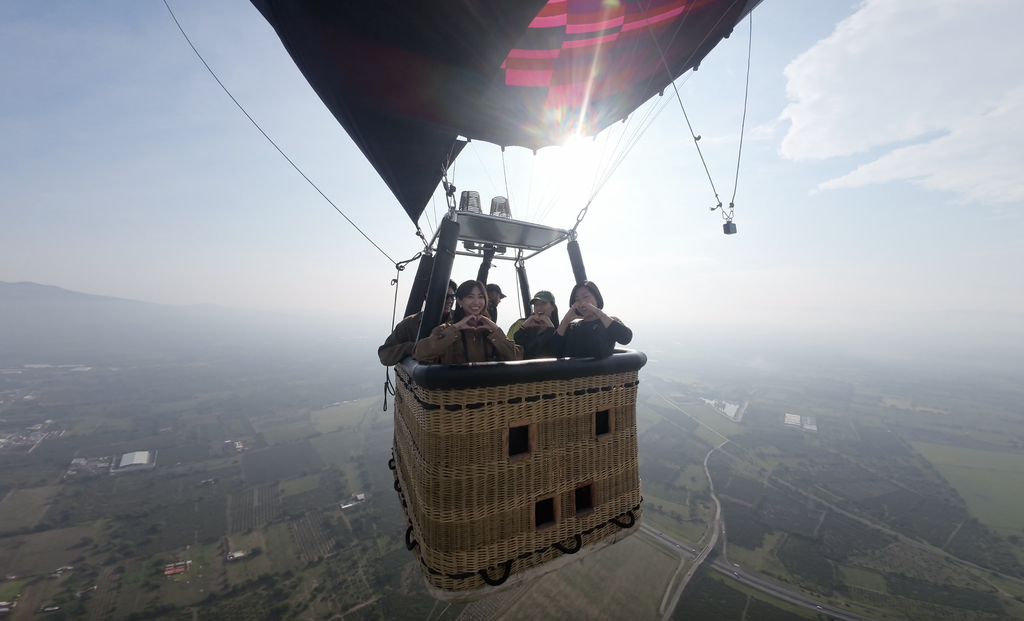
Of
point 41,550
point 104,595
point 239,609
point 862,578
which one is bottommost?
point 41,550

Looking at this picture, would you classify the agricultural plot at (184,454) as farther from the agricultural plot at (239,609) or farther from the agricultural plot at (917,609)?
the agricultural plot at (917,609)

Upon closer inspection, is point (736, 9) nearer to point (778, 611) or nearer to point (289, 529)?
point (778, 611)

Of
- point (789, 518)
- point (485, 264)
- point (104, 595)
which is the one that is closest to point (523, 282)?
point (485, 264)

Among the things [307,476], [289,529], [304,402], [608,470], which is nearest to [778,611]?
[608,470]

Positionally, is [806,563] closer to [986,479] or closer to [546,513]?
[546,513]

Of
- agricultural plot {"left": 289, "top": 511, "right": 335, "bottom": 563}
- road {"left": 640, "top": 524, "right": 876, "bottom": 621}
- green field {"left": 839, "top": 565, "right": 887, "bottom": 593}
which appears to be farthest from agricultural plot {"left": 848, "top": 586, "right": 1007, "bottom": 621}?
agricultural plot {"left": 289, "top": 511, "right": 335, "bottom": 563}

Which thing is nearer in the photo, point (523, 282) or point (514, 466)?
point (514, 466)
